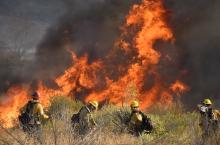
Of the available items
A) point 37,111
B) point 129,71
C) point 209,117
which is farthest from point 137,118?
point 129,71

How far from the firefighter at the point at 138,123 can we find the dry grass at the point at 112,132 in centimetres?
25

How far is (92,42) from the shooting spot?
2852 cm

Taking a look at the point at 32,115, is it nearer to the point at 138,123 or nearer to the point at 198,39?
the point at 138,123

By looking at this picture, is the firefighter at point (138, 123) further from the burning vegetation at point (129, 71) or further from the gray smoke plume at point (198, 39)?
the gray smoke plume at point (198, 39)

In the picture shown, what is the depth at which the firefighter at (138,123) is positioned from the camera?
1512cm

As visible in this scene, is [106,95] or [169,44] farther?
[169,44]

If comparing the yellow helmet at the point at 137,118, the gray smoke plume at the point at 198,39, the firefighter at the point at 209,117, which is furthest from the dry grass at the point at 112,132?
the gray smoke plume at the point at 198,39

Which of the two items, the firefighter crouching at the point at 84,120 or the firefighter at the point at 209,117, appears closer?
the firefighter at the point at 209,117

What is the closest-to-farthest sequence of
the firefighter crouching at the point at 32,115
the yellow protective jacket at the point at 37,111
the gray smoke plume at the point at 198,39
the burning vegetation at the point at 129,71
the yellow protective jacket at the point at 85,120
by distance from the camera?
the yellow protective jacket at the point at 85,120
the firefighter crouching at the point at 32,115
the yellow protective jacket at the point at 37,111
the burning vegetation at the point at 129,71
the gray smoke plume at the point at 198,39

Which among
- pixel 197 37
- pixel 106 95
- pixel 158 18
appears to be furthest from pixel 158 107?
pixel 197 37

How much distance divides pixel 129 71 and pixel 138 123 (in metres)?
10.1

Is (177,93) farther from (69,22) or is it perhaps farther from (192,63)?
(69,22)

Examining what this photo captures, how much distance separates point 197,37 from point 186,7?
1770 mm

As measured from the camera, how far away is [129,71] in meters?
25.2
